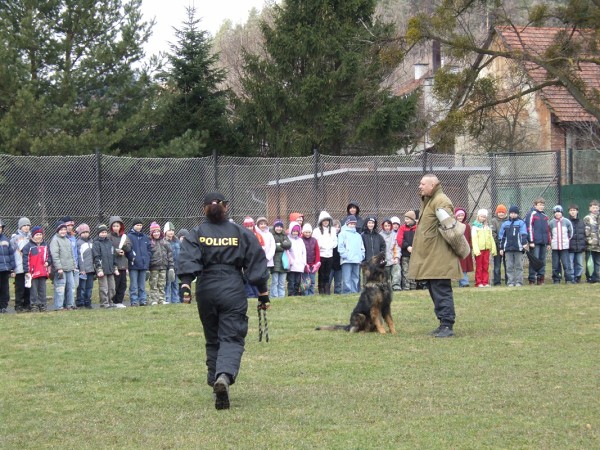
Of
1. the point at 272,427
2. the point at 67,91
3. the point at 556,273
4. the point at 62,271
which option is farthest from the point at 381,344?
the point at 67,91

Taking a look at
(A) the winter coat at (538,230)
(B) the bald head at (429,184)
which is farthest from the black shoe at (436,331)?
(A) the winter coat at (538,230)

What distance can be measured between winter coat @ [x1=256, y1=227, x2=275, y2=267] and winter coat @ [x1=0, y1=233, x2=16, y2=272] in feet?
15.1

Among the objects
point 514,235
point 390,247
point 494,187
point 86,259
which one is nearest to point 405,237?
point 390,247

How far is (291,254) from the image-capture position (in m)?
17.4

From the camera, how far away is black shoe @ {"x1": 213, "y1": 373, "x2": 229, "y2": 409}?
7.07 meters

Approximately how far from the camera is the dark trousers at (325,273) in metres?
18.2

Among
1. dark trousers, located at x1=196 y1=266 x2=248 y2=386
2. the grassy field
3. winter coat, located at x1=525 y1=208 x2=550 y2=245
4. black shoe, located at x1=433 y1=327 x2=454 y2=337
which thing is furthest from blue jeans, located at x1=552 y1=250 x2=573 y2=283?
dark trousers, located at x1=196 y1=266 x2=248 y2=386

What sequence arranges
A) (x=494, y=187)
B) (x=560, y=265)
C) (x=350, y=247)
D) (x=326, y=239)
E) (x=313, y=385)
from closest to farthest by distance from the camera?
(x=313, y=385) → (x=350, y=247) → (x=326, y=239) → (x=560, y=265) → (x=494, y=187)

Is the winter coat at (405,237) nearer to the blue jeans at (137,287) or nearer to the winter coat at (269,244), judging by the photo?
the winter coat at (269,244)

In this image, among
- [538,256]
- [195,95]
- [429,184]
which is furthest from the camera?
[195,95]

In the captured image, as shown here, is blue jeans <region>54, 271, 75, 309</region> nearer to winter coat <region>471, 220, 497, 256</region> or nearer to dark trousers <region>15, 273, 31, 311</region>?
dark trousers <region>15, 273, 31, 311</region>

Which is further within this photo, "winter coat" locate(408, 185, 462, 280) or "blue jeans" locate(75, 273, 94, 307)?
"blue jeans" locate(75, 273, 94, 307)

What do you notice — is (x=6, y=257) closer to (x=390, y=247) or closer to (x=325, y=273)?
(x=325, y=273)

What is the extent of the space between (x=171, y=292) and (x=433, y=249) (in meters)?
7.52
